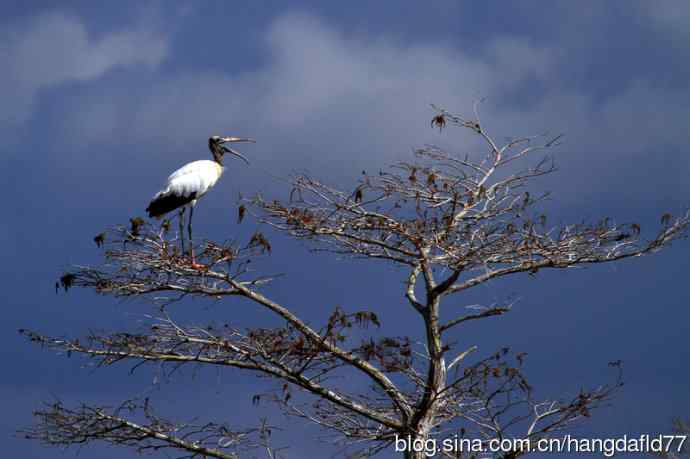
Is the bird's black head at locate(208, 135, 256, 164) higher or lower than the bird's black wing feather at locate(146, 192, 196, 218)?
higher

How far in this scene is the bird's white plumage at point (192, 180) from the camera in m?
14.1

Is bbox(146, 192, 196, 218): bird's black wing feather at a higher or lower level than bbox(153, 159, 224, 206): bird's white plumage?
lower

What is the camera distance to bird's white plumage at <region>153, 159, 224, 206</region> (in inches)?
556

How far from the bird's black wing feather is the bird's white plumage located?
1.3 inches

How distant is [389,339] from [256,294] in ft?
5.86

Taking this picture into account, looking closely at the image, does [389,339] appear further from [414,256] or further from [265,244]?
[265,244]

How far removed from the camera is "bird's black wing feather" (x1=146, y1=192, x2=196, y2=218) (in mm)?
13938

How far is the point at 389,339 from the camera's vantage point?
439 inches

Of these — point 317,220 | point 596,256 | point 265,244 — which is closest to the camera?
point 265,244

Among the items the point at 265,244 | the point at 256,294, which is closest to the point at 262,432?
the point at 256,294

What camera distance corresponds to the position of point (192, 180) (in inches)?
568

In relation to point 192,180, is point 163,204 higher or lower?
lower

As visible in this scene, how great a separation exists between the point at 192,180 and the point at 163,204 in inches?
28.2

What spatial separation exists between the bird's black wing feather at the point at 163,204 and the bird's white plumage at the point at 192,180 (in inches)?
1.3
